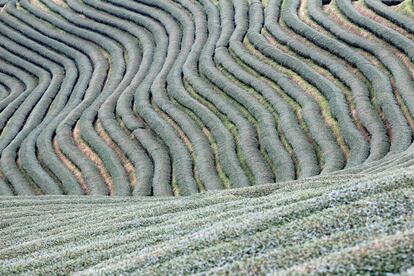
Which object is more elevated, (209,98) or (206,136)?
(209,98)

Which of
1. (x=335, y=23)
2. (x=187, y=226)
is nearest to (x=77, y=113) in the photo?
(x=335, y=23)

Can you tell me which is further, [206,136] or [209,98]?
[209,98]

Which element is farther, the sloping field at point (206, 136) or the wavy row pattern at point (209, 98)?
the wavy row pattern at point (209, 98)

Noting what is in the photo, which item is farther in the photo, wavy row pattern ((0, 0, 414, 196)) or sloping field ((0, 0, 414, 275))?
wavy row pattern ((0, 0, 414, 196))
